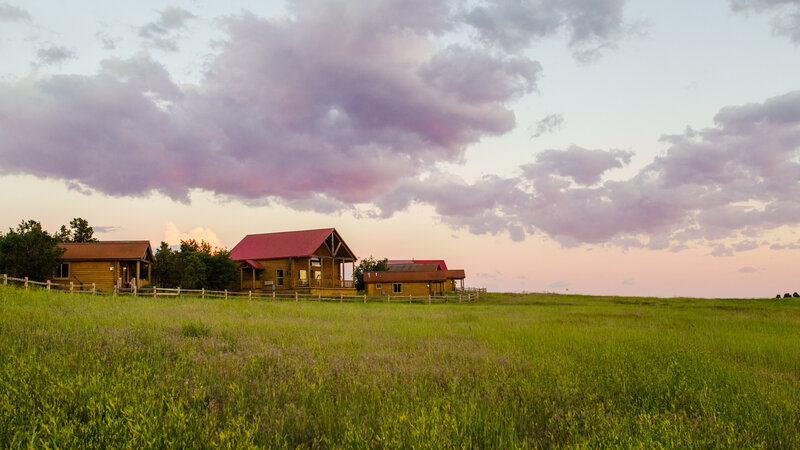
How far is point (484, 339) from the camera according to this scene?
11.3 meters

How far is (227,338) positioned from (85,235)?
2324 inches

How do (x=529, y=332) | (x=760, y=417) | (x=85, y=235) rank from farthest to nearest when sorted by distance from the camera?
1. (x=85, y=235)
2. (x=529, y=332)
3. (x=760, y=417)

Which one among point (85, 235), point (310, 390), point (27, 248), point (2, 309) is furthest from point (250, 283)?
point (310, 390)

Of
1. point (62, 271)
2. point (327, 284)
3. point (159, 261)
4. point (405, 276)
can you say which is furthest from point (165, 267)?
point (405, 276)

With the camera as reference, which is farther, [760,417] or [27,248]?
[27,248]

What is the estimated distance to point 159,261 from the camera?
40562mm

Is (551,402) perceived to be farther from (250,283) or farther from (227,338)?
(250,283)

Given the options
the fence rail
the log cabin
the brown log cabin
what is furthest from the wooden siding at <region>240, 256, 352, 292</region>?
the brown log cabin

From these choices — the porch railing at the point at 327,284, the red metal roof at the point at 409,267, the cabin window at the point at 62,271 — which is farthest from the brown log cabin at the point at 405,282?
the cabin window at the point at 62,271

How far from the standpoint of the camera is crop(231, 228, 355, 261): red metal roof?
158 feet

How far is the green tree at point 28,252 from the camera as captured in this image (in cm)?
3493

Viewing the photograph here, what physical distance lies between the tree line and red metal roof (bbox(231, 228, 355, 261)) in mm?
4472

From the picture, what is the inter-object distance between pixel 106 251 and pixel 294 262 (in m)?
17.0

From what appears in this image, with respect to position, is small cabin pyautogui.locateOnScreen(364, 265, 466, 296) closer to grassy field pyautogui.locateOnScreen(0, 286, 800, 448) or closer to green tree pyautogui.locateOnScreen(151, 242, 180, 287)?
green tree pyautogui.locateOnScreen(151, 242, 180, 287)
